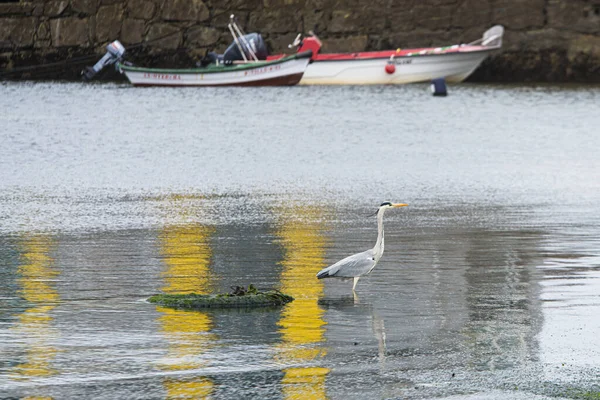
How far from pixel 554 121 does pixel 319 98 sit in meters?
15.1

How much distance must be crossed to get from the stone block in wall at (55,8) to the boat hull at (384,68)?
46.4 feet

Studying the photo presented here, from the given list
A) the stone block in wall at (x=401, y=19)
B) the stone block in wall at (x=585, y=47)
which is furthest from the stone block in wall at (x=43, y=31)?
the stone block in wall at (x=585, y=47)

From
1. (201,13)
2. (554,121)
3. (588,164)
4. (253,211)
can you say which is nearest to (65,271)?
(253,211)

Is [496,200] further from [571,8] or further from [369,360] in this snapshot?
[571,8]

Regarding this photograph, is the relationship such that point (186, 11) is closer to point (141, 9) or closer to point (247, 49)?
point (141, 9)

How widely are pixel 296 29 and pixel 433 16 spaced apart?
659 cm

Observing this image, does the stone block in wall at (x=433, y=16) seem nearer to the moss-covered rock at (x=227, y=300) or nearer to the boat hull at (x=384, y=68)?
the boat hull at (x=384, y=68)

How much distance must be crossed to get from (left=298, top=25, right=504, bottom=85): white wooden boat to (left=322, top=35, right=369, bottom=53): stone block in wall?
282cm

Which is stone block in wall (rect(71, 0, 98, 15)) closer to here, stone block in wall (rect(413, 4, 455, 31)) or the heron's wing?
stone block in wall (rect(413, 4, 455, 31))

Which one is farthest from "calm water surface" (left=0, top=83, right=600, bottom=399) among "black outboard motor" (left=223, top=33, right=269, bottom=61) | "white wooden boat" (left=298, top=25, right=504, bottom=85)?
"black outboard motor" (left=223, top=33, right=269, bottom=61)

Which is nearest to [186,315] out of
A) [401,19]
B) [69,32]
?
[401,19]

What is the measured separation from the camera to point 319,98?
2213 inches

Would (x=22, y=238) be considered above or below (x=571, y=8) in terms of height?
below

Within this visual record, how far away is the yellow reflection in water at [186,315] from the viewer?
8.82 metres
